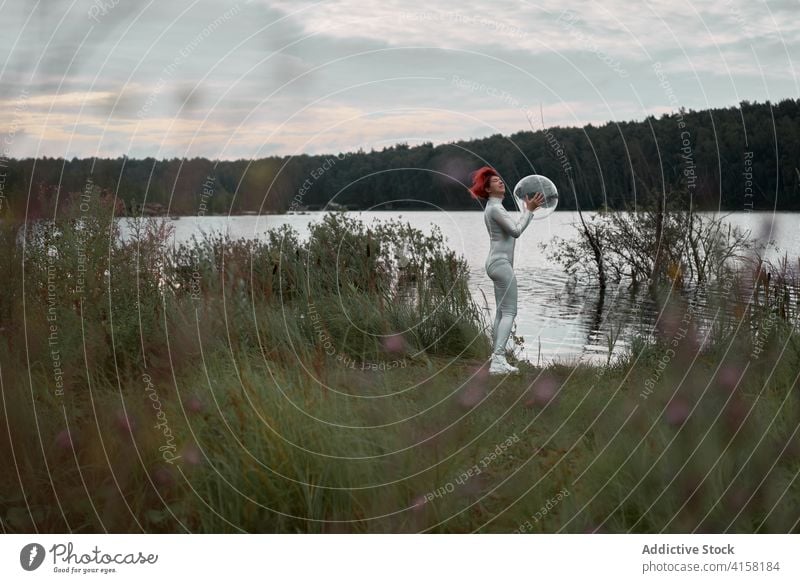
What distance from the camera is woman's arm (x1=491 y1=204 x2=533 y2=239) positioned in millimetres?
7758

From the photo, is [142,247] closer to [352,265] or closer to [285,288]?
[285,288]

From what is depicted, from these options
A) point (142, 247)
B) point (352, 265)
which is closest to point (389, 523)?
point (142, 247)

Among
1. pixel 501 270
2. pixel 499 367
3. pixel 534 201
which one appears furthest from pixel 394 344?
Result: pixel 534 201

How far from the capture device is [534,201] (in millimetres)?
7609

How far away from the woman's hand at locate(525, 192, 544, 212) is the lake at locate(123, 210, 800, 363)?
1712 millimetres

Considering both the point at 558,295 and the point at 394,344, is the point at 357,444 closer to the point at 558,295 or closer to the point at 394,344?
the point at 394,344

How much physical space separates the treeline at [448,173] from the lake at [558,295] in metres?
0.26

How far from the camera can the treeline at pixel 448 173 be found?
7.30 metres

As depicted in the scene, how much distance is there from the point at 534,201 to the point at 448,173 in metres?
6.03

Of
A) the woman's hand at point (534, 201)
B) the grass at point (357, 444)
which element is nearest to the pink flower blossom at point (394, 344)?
the grass at point (357, 444)

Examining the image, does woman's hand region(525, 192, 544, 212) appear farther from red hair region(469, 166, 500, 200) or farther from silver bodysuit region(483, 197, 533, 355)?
red hair region(469, 166, 500, 200)

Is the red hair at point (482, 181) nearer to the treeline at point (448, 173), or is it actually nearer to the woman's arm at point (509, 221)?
the woman's arm at point (509, 221)

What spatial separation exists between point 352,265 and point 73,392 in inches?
229
